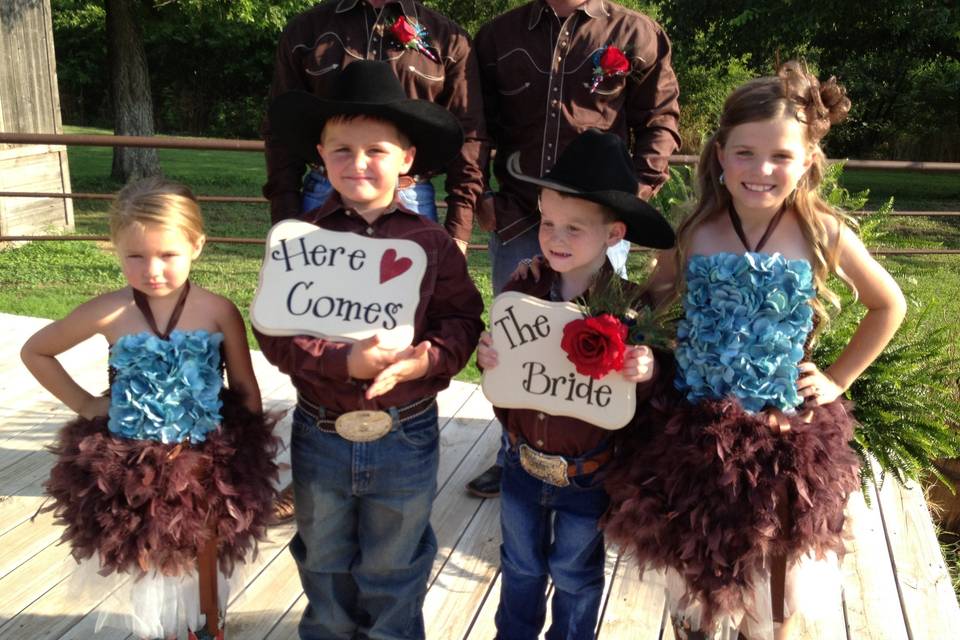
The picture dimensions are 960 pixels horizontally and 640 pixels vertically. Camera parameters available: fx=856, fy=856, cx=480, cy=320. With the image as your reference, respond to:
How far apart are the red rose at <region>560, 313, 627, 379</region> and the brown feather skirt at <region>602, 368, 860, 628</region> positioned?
25 centimetres

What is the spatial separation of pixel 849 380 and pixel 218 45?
79.3ft

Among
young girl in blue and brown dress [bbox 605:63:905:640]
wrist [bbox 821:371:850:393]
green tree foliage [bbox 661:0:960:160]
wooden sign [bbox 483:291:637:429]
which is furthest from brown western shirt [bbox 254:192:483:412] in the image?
green tree foliage [bbox 661:0:960:160]

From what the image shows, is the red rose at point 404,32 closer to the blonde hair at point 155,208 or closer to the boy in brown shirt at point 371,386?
the boy in brown shirt at point 371,386

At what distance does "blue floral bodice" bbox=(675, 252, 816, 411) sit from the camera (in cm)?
188

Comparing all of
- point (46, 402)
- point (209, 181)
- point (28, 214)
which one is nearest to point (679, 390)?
point (46, 402)

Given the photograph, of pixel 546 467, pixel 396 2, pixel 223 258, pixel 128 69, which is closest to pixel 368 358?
pixel 546 467

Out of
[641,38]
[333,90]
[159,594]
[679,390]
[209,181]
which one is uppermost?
[641,38]

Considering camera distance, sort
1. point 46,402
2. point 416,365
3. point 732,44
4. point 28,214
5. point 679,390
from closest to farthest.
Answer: point 416,365 → point 679,390 → point 46,402 → point 28,214 → point 732,44

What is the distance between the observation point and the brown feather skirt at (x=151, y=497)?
1917 mm

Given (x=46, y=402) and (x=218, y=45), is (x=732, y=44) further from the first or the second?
(x=218, y=45)

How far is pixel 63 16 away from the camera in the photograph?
2408cm

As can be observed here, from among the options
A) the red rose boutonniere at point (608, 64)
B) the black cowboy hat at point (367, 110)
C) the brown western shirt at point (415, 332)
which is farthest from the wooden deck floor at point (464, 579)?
the red rose boutonniere at point (608, 64)

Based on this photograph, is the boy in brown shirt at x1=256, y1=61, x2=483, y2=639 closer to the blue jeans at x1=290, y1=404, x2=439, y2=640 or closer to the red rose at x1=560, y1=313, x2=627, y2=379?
the blue jeans at x1=290, y1=404, x2=439, y2=640

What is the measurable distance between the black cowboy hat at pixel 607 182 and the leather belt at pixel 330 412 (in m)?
0.60
